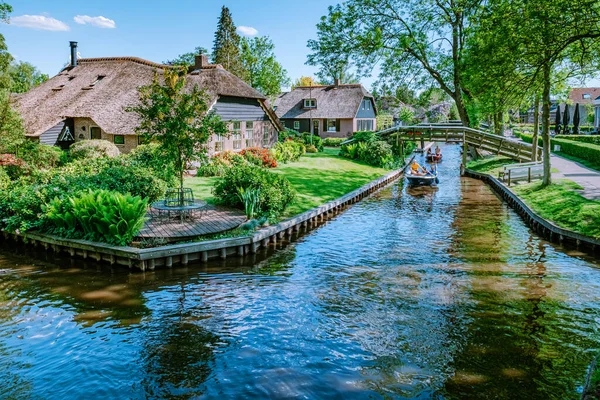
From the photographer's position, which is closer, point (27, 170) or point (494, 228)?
point (494, 228)

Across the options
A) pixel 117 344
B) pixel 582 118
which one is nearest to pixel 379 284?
pixel 117 344

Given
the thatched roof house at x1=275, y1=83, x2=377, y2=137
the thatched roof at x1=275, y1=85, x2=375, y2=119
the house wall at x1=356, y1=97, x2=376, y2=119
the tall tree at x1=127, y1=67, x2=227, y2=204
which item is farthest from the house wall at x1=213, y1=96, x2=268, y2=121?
the house wall at x1=356, y1=97, x2=376, y2=119

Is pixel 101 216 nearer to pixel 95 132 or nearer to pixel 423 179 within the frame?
pixel 95 132

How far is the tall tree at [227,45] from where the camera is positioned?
5959cm

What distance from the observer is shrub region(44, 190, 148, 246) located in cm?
1416

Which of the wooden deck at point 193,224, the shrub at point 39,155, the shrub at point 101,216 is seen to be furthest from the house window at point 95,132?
the shrub at point 101,216

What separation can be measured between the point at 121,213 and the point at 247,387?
26.3 feet

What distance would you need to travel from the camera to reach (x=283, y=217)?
18.4 meters

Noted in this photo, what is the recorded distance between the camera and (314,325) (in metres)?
10.3

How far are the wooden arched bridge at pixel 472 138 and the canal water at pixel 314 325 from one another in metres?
18.3

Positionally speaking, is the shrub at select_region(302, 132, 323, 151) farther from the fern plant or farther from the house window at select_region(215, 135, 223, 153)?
the fern plant

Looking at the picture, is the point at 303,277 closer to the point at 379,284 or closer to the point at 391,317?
the point at 379,284

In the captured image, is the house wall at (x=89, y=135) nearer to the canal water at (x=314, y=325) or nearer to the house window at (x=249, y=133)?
the house window at (x=249, y=133)

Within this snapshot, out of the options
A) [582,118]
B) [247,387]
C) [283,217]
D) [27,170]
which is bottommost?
[247,387]
